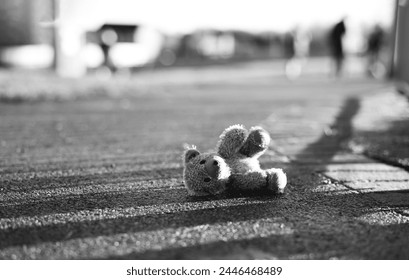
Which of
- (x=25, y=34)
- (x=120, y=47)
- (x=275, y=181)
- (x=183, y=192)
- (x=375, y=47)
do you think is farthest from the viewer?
(x=375, y=47)

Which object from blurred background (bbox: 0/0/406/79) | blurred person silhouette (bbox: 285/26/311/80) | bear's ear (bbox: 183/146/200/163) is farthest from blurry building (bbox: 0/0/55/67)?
bear's ear (bbox: 183/146/200/163)

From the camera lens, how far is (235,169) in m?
3.38

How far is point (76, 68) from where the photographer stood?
51.0 feet

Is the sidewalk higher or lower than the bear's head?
lower

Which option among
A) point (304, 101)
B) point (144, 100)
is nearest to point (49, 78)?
point (144, 100)

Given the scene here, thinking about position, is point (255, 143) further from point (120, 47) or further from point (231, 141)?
point (120, 47)

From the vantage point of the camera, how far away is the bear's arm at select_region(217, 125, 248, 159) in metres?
3.39

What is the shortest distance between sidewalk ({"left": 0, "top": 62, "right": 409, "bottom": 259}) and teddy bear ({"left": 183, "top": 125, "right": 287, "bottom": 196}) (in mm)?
95

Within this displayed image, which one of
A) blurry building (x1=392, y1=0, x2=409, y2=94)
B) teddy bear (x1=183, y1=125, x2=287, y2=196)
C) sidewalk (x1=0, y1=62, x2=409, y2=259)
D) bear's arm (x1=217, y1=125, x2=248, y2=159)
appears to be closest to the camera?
sidewalk (x1=0, y1=62, x2=409, y2=259)

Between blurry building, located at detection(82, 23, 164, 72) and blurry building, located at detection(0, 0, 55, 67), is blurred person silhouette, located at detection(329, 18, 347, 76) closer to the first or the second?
blurry building, located at detection(82, 23, 164, 72)

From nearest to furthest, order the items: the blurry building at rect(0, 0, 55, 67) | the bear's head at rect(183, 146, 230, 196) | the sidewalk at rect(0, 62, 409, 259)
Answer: the sidewalk at rect(0, 62, 409, 259) < the bear's head at rect(183, 146, 230, 196) < the blurry building at rect(0, 0, 55, 67)

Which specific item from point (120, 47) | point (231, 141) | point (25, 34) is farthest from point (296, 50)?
point (231, 141)

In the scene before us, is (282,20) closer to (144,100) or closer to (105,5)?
(105,5)

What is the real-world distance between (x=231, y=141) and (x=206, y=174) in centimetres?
31
